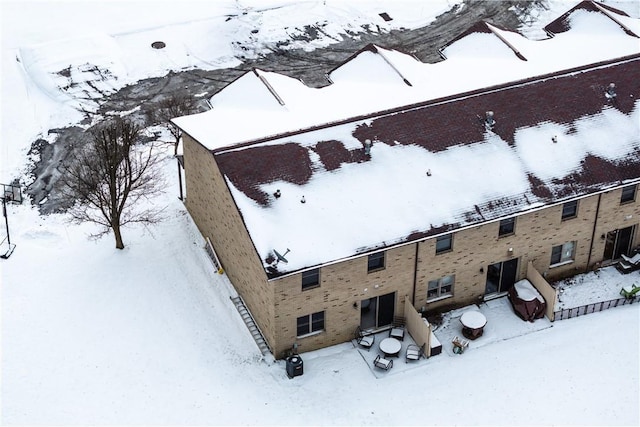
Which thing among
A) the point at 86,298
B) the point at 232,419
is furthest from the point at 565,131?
the point at 86,298

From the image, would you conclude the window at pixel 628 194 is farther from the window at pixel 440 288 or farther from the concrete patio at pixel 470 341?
the window at pixel 440 288

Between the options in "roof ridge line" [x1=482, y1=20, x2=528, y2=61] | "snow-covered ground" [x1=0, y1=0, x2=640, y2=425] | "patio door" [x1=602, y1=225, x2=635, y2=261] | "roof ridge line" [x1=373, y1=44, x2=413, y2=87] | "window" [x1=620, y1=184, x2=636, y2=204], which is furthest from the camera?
"roof ridge line" [x1=482, y1=20, x2=528, y2=61]

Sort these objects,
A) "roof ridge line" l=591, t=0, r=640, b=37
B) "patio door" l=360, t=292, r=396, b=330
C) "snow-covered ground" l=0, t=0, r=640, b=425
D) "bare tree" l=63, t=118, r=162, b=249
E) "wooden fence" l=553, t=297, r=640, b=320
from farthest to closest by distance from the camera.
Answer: "roof ridge line" l=591, t=0, r=640, b=37
"bare tree" l=63, t=118, r=162, b=249
"wooden fence" l=553, t=297, r=640, b=320
"patio door" l=360, t=292, r=396, b=330
"snow-covered ground" l=0, t=0, r=640, b=425

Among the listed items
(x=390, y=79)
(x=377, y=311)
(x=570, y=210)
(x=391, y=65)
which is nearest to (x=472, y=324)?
(x=377, y=311)

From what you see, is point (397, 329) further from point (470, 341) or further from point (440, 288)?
point (470, 341)

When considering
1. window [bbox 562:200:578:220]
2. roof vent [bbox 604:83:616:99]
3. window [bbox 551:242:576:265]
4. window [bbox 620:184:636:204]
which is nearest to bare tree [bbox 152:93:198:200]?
window [bbox 551:242:576:265]

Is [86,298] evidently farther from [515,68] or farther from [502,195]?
[515,68]

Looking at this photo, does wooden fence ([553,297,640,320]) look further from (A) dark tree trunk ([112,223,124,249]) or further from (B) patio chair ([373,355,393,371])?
(A) dark tree trunk ([112,223,124,249])

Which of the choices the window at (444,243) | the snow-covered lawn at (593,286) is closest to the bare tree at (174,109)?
the window at (444,243)
